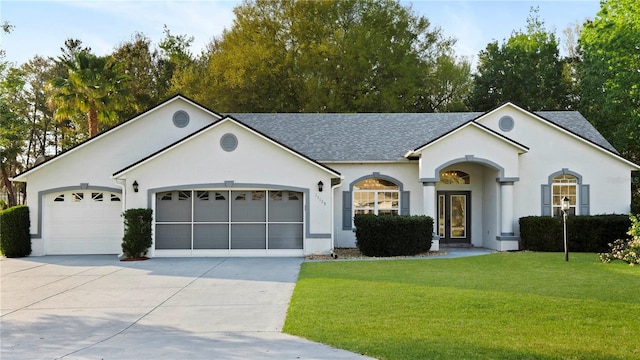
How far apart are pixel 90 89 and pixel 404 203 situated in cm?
1757

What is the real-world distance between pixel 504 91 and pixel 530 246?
66.7 ft

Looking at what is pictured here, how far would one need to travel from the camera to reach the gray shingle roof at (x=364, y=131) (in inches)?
842

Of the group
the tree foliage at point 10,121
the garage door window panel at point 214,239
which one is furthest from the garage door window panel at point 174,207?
the tree foliage at point 10,121

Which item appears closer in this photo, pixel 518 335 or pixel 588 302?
pixel 518 335

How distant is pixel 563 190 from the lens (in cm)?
2105

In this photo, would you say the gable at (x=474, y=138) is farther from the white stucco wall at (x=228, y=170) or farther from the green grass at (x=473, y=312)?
the green grass at (x=473, y=312)

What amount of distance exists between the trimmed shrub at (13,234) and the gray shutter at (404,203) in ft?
44.3

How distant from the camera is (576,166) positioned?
20844 mm

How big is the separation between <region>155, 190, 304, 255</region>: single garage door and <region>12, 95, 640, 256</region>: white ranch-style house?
0.03 metres

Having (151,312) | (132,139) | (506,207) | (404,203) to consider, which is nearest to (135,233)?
(132,139)

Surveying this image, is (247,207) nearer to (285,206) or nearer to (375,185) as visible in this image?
(285,206)

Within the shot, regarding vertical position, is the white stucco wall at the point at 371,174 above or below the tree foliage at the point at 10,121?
below

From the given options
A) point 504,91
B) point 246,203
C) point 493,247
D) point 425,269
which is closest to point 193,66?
point 504,91

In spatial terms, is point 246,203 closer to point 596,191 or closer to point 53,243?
point 53,243
